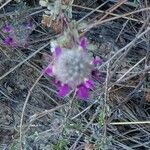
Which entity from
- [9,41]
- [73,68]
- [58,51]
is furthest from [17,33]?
[73,68]

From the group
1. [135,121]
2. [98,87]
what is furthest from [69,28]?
[135,121]

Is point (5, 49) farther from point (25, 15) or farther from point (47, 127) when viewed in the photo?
point (47, 127)

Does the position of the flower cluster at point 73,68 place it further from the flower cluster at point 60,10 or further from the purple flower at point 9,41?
the purple flower at point 9,41

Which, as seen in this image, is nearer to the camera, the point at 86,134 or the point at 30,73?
the point at 86,134

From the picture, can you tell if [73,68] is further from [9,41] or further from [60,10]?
[9,41]

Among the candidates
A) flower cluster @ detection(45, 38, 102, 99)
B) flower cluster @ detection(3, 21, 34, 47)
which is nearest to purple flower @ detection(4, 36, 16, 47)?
flower cluster @ detection(3, 21, 34, 47)

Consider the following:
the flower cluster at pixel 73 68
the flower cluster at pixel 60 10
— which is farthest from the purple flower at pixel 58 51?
the flower cluster at pixel 60 10
